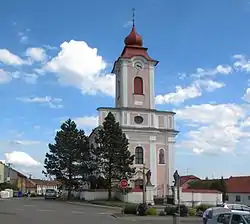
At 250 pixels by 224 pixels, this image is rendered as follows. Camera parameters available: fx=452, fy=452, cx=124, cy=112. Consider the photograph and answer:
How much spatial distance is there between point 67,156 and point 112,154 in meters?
10.4

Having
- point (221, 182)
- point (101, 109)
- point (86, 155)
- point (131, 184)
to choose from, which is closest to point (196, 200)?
point (131, 184)

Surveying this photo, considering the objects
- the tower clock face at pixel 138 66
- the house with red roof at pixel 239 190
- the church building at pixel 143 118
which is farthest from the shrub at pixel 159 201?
the house with red roof at pixel 239 190

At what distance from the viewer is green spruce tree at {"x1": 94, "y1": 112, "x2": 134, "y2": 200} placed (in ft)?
170

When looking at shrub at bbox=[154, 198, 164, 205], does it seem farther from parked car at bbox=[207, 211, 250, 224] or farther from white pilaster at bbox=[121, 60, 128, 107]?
parked car at bbox=[207, 211, 250, 224]

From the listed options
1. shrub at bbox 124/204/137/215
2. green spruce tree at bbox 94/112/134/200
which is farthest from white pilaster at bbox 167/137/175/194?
shrub at bbox 124/204/137/215

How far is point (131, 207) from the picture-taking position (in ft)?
109

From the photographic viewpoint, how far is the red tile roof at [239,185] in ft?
282

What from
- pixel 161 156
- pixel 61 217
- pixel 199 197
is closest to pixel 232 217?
pixel 61 217

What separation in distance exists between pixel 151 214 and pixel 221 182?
51.3 m

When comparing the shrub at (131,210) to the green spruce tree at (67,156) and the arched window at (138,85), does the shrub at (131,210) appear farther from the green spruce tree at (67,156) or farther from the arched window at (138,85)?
the arched window at (138,85)

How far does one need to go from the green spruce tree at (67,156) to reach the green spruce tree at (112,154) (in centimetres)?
629

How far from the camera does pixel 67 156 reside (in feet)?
196

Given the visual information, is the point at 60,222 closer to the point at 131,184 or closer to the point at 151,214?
the point at 151,214

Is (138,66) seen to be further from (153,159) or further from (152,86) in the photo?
(153,159)
